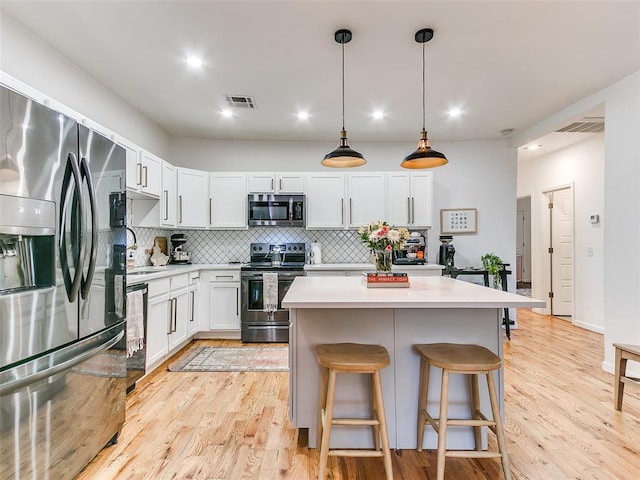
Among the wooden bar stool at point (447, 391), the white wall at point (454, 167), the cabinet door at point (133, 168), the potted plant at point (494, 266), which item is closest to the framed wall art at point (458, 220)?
the white wall at point (454, 167)

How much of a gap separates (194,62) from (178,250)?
2626 mm

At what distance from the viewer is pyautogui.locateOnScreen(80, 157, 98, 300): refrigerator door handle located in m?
1.75

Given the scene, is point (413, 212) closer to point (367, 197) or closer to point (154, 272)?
point (367, 197)

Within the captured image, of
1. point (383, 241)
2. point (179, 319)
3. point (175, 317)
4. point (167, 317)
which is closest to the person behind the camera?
point (383, 241)

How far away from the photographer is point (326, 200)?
457 centimetres

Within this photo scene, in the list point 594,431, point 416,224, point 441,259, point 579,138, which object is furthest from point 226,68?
point 579,138

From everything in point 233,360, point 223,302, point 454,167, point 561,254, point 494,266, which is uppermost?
point 454,167

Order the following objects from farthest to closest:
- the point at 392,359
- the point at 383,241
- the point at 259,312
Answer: the point at 259,312 → the point at 383,241 → the point at 392,359

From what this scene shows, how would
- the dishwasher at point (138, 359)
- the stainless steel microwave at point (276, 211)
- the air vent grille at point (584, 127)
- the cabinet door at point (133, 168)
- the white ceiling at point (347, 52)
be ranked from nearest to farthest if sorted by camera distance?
the white ceiling at point (347, 52), the dishwasher at point (138, 359), the cabinet door at point (133, 168), the air vent grille at point (584, 127), the stainless steel microwave at point (276, 211)

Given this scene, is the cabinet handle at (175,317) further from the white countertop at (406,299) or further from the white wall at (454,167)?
the white wall at (454,167)

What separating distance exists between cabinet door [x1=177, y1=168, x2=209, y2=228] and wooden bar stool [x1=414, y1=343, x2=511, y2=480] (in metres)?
3.42

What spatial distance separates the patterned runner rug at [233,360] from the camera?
3342 mm

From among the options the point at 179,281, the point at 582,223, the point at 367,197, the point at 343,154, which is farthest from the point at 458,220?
the point at 179,281

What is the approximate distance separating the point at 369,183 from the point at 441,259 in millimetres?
1466
